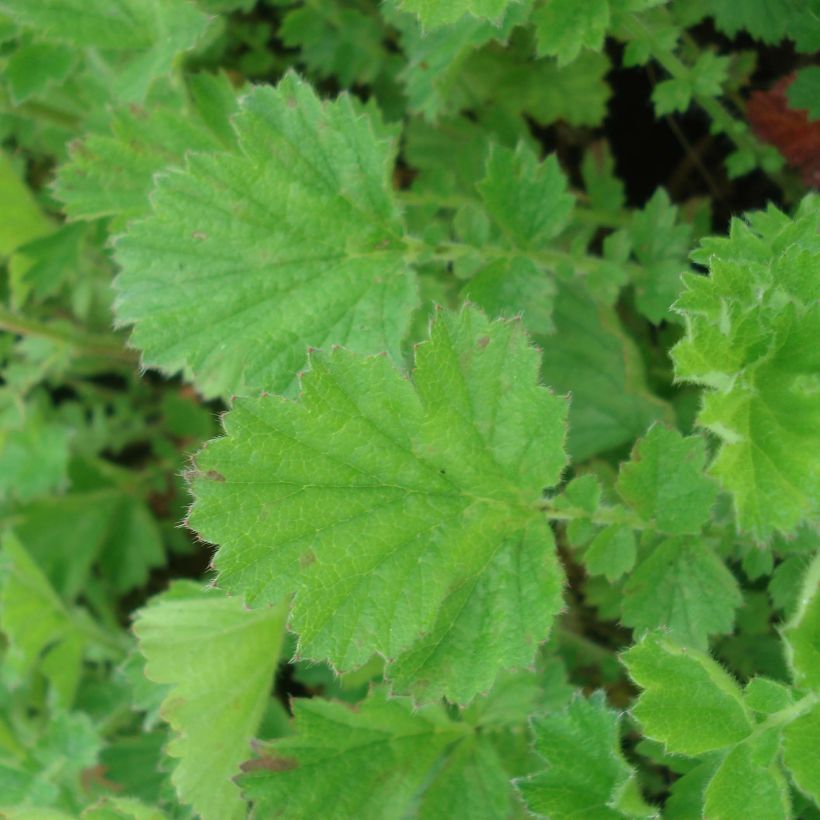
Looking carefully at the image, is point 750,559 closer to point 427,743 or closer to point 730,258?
point 730,258

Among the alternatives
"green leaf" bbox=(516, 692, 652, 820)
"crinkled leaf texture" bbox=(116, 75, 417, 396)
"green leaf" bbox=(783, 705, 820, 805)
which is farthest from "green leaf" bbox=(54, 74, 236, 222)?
"green leaf" bbox=(783, 705, 820, 805)

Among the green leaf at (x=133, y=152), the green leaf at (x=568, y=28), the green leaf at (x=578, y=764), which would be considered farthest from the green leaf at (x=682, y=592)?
the green leaf at (x=133, y=152)

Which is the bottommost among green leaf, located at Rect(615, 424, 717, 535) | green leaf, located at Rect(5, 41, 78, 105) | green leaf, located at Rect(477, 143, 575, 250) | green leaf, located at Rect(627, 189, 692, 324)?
green leaf, located at Rect(615, 424, 717, 535)

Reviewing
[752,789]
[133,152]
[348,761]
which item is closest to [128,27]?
[133,152]

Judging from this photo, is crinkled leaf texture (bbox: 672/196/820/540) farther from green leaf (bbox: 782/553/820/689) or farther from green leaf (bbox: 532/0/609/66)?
green leaf (bbox: 532/0/609/66)

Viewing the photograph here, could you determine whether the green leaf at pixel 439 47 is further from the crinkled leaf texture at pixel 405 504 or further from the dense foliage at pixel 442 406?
the crinkled leaf texture at pixel 405 504

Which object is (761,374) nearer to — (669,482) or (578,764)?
(669,482)
